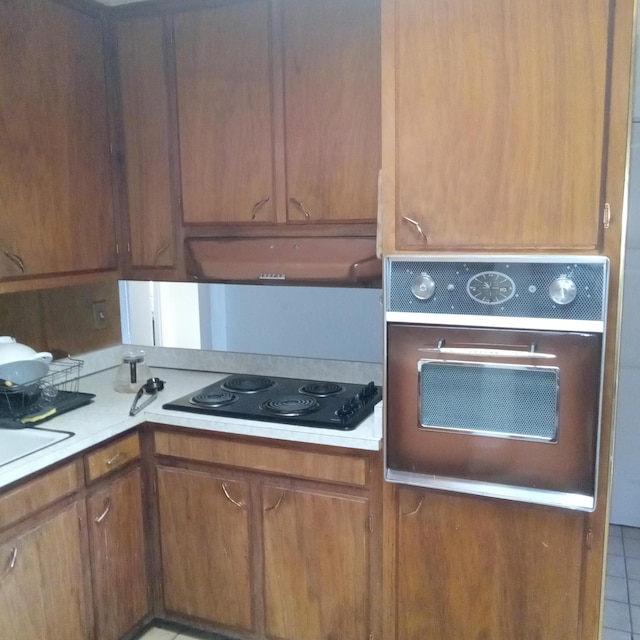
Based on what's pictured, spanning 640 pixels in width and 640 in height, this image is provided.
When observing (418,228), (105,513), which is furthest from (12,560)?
(418,228)

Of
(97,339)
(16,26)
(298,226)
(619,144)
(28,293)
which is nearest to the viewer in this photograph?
(619,144)

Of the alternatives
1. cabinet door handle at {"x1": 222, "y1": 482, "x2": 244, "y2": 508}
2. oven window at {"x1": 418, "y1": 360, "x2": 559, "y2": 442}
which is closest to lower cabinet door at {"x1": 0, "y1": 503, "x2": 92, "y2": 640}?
cabinet door handle at {"x1": 222, "y1": 482, "x2": 244, "y2": 508}

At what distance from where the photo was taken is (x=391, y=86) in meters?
1.68

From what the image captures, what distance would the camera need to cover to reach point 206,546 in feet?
7.05

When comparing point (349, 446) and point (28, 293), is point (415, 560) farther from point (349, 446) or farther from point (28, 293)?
point (28, 293)

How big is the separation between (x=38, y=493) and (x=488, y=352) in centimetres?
132

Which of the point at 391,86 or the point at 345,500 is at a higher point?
the point at 391,86

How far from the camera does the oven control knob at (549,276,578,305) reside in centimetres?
153

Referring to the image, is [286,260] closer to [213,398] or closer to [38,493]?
[213,398]

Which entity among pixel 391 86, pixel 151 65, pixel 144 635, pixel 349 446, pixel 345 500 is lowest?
pixel 144 635

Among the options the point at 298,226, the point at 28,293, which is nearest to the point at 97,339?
the point at 28,293

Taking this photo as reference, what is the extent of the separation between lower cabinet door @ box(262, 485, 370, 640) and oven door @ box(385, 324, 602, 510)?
288mm

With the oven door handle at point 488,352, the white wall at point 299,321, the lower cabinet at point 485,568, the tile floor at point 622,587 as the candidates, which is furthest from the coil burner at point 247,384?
the tile floor at point 622,587

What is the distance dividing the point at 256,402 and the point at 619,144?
1.37 m
